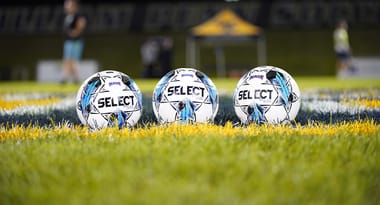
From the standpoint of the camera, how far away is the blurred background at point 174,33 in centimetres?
2083

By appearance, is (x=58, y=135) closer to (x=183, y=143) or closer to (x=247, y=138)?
(x=183, y=143)

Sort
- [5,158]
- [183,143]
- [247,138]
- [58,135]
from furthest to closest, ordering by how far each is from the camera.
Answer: [58,135]
[247,138]
[183,143]
[5,158]

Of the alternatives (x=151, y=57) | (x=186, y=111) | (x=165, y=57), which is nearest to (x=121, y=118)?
(x=186, y=111)

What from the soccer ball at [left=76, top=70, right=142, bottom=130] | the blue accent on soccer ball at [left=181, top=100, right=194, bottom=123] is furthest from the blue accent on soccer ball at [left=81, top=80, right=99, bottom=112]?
the blue accent on soccer ball at [left=181, top=100, right=194, bottom=123]

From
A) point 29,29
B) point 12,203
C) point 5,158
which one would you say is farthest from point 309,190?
point 29,29

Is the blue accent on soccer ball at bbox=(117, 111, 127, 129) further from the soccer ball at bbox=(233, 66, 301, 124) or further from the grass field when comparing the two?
the soccer ball at bbox=(233, 66, 301, 124)

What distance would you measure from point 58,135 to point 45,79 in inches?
727

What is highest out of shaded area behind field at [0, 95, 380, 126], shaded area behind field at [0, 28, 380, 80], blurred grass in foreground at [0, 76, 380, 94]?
shaded area behind field at [0, 28, 380, 80]

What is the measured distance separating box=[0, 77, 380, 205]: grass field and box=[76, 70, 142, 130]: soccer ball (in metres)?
0.23

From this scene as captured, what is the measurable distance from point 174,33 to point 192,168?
20074mm

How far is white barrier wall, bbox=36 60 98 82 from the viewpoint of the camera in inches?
807

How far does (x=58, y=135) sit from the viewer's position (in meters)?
2.84

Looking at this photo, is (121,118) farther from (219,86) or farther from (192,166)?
(219,86)

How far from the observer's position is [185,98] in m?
3.17
